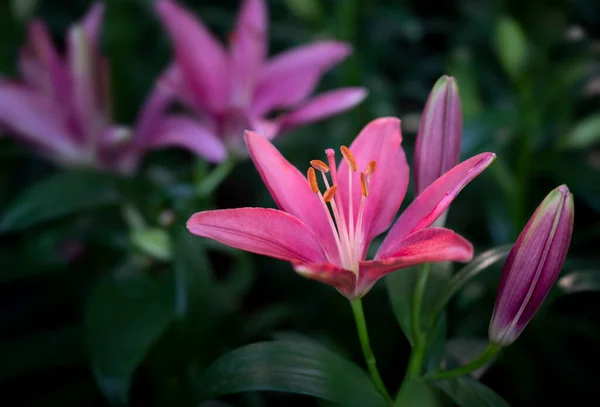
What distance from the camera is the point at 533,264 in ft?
1.44

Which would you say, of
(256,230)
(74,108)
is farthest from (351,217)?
(74,108)

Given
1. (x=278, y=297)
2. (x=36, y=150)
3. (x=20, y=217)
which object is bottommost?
(x=278, y=297)

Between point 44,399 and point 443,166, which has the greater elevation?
point 443,166

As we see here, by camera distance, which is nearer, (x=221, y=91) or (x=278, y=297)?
(x=221, y=91)

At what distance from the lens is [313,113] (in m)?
0.72

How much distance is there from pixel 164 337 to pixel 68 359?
16 centimetres

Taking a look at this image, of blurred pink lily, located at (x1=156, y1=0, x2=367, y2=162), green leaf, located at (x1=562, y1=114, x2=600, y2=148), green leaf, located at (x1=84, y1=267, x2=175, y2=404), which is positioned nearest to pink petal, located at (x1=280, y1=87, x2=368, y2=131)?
blurred pink lily, located at (x1=156, y1=0, x2=367, y2=162)

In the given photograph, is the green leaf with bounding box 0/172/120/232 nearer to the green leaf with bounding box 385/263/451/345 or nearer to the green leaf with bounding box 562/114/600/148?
the green leaf with bounding box 385/263/451/345

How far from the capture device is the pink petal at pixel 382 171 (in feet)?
1.74

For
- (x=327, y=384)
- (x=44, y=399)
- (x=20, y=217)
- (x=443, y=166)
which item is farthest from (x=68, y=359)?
(x=443, y=166)

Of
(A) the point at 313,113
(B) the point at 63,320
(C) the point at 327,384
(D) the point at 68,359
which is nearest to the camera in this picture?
(C) the point at 327,384

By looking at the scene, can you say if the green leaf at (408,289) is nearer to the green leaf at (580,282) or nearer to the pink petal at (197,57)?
the green leaf at (580,282)

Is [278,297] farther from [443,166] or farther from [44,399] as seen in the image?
[443,166]

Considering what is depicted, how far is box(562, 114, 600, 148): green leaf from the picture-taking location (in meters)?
0.90
